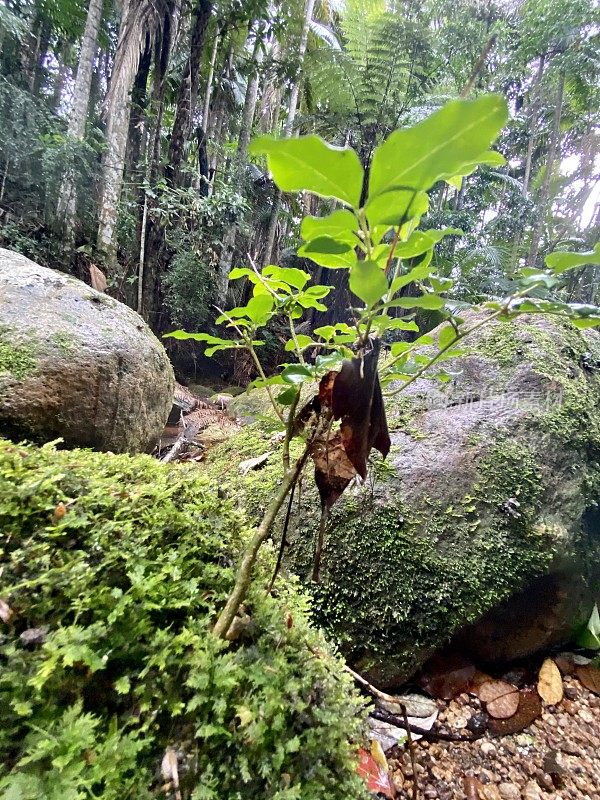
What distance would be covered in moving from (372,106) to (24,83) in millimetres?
5758

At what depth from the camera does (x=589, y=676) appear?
1.79 meters

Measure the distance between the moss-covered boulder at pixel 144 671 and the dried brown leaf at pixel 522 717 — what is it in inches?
43.4

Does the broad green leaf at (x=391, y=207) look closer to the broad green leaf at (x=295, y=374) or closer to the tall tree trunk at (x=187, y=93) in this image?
the broad green leaf at (x=295, y=374)

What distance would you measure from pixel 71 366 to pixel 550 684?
251cm

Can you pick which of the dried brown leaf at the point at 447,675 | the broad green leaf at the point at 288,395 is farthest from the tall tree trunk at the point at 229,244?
the broad green leaf at the point at 288,395

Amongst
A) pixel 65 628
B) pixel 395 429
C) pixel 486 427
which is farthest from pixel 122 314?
pixel 486 427

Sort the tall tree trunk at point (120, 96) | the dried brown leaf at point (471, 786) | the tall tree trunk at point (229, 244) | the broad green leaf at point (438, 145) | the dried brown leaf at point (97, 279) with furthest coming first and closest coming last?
the tall tree trunk at point (229, 244) → the tall tree trunk at point (120, 96) → the dried brown leaf at point (97, 279) → the dried brown leaf at point (471, 786) → the broad green leaf at point (438, 145)

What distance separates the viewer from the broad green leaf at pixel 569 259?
50 centimetres

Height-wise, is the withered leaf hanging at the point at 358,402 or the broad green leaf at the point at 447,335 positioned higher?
the broad green leaf at the point at 447,335

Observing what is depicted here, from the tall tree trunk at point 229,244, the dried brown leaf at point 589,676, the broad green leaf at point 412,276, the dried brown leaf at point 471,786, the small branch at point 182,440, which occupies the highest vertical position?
the tall tree trunk at point 229,244

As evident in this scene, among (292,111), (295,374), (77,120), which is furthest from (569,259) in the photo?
(292,111)

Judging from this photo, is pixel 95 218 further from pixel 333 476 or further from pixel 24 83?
pixel 333 476

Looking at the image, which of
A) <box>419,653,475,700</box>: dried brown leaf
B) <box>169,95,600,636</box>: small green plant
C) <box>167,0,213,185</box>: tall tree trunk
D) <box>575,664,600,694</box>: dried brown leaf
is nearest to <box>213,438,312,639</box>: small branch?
<box>169,95,600,636</box>: small green plant

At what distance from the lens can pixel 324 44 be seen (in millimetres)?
6457
